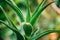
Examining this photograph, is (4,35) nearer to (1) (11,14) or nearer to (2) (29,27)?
(1) (11,14)

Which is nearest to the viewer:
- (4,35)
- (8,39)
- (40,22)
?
(4,35)

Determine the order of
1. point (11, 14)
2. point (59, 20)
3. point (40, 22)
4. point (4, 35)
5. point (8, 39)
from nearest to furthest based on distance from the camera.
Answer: point (4, 35) → point (8, 39) → point (11, 14) → point (40, 22) → point (59, 20)

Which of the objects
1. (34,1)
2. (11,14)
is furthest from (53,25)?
(11,14)

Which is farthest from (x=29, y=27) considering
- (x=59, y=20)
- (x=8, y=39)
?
(x=59, y=20)

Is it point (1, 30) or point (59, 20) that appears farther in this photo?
point (59, 20)

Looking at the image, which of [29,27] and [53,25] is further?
[53,25]

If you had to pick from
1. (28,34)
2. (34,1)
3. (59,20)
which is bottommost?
(59,20)

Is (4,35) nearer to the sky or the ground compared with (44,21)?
nearer to the sky

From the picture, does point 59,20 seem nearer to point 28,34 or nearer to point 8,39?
point 8,39

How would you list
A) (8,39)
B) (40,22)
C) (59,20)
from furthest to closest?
(59,20)
(40,22)
(8,39)
